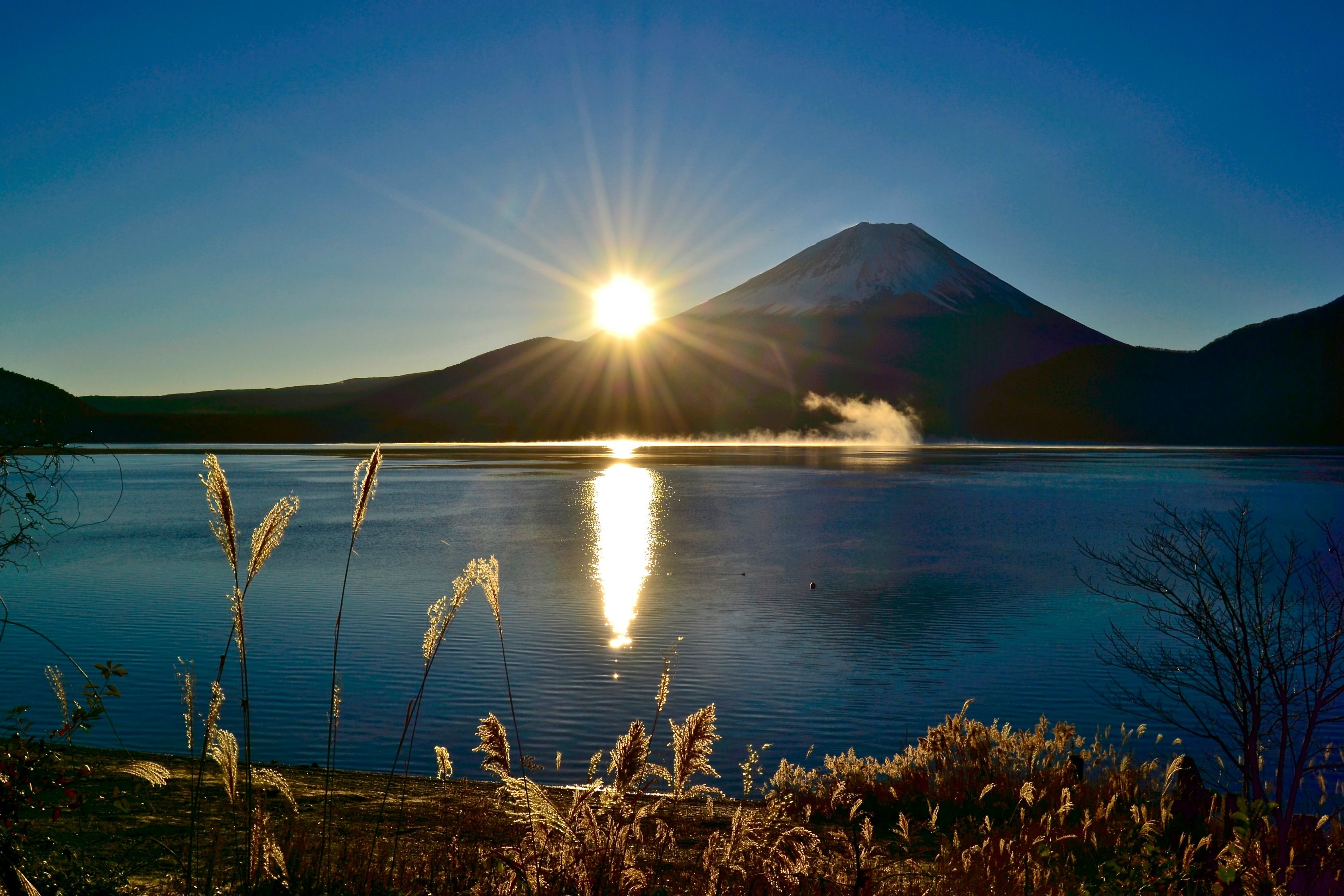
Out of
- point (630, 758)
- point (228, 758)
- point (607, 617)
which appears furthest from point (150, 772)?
point (607, 617)

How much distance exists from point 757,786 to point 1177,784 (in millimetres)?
4100

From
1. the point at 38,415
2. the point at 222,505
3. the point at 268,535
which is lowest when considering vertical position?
the point at 268,535

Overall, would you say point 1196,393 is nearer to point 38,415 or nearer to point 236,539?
point 38,415

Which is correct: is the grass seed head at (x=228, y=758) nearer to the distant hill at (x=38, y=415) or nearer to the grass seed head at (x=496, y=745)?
the grass seed head at (x=496, y=745)

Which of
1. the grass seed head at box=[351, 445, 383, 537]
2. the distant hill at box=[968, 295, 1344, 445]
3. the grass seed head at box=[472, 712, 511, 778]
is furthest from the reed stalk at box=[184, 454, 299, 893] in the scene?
the distant hill at box=[968, 295, 1344, 445]

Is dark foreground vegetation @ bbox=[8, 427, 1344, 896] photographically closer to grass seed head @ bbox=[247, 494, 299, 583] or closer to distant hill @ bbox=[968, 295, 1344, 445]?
grass seed head @ bbox=[247, 494, 299, 583]

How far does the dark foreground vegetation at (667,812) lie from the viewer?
2.89 m

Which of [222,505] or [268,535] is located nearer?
[222,505]

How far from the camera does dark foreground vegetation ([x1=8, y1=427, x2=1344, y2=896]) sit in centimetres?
289

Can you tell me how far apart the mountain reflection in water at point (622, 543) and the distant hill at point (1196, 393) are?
141m

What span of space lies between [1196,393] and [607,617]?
605ft

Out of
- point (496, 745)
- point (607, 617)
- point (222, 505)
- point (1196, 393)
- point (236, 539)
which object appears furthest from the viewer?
point (1196, 393)

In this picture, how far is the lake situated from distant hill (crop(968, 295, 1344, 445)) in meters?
129

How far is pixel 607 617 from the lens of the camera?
1894 cm
